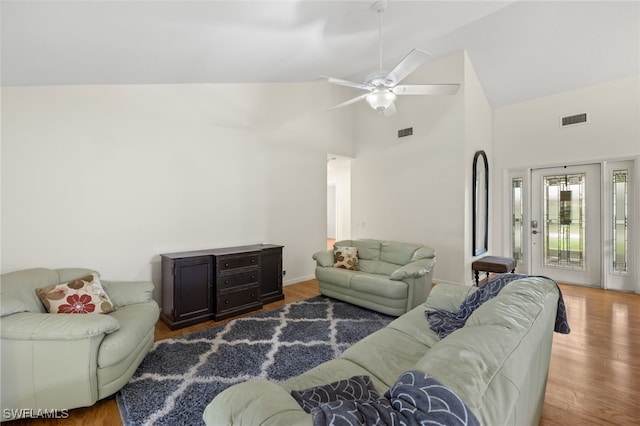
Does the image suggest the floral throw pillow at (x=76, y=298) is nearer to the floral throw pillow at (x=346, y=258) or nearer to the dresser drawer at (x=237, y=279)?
the dresser drawer at (x=237, y=279)

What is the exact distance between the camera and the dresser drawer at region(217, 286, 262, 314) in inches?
134

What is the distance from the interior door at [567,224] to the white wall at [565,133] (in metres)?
0.31

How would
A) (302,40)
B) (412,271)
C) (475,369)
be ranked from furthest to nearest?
1. (412,271)
2. (302,40)
3. (475,369)

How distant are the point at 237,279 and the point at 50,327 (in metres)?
1.91

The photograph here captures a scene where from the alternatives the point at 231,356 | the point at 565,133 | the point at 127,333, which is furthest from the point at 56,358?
the point at 565,133

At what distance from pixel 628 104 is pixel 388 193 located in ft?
12.3

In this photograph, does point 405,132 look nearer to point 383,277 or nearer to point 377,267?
point 377,267

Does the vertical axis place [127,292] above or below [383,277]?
above

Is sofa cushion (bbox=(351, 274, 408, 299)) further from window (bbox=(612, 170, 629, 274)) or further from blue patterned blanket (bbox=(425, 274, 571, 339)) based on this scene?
window (bbox=(612, 170, 629, 274))

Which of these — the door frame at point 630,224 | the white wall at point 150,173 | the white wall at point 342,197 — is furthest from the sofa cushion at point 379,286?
the white wall at point 342,197

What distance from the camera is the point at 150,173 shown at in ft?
11.2

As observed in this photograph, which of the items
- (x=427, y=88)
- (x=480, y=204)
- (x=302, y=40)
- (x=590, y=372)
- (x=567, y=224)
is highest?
(x=302, y=40)

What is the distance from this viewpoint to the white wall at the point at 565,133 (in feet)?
13.9

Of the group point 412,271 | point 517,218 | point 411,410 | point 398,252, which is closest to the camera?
point 411,410
